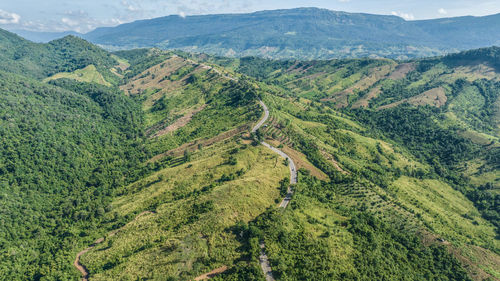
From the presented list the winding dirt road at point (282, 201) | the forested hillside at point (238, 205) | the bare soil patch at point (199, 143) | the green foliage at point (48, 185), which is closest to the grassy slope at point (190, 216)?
the forested hillside at point (238, 205)

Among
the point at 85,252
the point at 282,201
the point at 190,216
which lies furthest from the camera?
the point at 282,201

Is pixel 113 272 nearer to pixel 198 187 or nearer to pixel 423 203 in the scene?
pixel 198 187

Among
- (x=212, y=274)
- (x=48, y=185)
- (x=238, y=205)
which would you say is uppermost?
(x=238, y=205)

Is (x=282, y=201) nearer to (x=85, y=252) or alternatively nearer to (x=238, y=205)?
(x=238, y=205)

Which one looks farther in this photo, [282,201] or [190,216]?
[282,201]

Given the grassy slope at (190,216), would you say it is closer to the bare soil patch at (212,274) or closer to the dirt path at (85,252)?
the bare soil patch at (212,274)

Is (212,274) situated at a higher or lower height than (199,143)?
lower

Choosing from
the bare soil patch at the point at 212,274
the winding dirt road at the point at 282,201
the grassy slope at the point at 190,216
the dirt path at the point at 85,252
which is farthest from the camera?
the dirt path at the point at 85,252

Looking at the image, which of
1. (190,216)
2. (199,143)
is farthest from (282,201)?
(199,143)

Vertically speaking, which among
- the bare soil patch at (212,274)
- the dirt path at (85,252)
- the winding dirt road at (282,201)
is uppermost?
the winding dirt road at (282,201)

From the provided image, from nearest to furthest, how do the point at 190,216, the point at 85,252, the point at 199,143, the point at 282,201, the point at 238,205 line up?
the point at 238,205, the point at 190,216, the point at 85,252, the point at 282,201, the point at 199,143

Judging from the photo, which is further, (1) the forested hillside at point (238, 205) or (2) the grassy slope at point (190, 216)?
(1) the forested hillside at point (238, 205)

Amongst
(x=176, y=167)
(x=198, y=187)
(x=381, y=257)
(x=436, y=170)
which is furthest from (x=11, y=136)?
(x=436, y=170)
